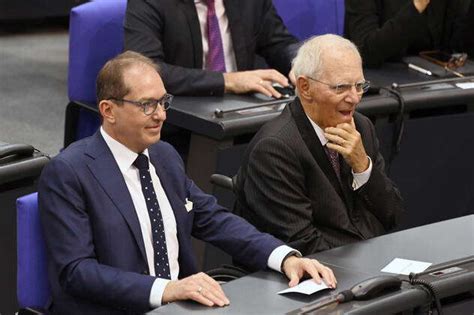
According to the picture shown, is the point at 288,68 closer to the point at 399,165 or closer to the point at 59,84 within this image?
the point at 399,165

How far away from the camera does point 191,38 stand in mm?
4656

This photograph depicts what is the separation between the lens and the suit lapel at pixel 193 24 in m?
4.64

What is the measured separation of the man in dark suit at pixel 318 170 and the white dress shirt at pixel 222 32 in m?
1.22

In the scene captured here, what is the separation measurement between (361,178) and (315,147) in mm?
176

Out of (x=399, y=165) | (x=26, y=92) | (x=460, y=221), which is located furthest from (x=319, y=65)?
(x=26, y=92)

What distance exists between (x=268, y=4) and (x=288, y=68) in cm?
29

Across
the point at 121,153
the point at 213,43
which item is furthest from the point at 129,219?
the point at 213,43

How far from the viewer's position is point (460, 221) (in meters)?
3.43

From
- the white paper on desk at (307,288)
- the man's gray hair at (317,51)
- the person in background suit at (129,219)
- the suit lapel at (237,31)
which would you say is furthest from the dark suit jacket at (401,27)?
the white paper on desk at (307,288)

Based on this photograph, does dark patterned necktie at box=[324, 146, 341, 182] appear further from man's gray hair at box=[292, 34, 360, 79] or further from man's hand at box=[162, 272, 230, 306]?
man's hand at box=[162, 272, 230, 306]

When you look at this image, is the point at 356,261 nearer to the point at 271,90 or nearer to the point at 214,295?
the point at 214,295

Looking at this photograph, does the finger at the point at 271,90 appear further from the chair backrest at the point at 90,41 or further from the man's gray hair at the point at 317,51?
the man's gray hair at the point at 317,51

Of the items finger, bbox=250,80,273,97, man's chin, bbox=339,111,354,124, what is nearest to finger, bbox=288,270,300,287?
man's chin, bbox=339,111,354,124

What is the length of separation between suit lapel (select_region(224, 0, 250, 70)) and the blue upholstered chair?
0.44 metres
